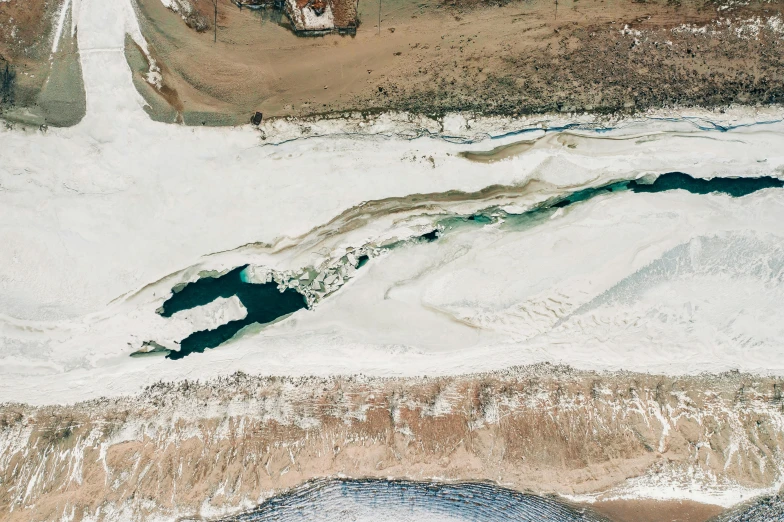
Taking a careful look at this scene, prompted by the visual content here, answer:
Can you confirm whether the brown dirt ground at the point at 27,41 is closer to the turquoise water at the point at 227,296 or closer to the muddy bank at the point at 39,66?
the muddy bank at the point at 39,66

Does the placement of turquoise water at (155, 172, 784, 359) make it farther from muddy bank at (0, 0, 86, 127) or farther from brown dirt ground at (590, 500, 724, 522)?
brown dirt ground at (590, 500, 724, 522)

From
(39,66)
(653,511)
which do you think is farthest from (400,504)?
(39,66)

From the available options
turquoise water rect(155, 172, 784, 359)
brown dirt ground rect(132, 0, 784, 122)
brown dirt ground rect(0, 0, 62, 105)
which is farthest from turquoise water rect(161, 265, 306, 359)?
brown dirt ground rect(0, 0, 62, 105)

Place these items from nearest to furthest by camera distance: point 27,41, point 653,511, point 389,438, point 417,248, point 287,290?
1. point 653,511
2. point 389,438
3. point 27,41
4. point 417,248
5. point 287,290

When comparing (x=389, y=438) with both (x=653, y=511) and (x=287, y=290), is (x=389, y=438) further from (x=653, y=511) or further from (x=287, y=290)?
(x=653, y=511)

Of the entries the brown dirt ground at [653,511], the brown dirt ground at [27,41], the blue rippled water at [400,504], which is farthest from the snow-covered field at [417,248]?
the brown dirt ground at [653,511]

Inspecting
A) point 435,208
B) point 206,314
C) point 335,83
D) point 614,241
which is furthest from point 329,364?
point 614,241

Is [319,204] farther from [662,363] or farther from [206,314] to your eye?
[662,363]
